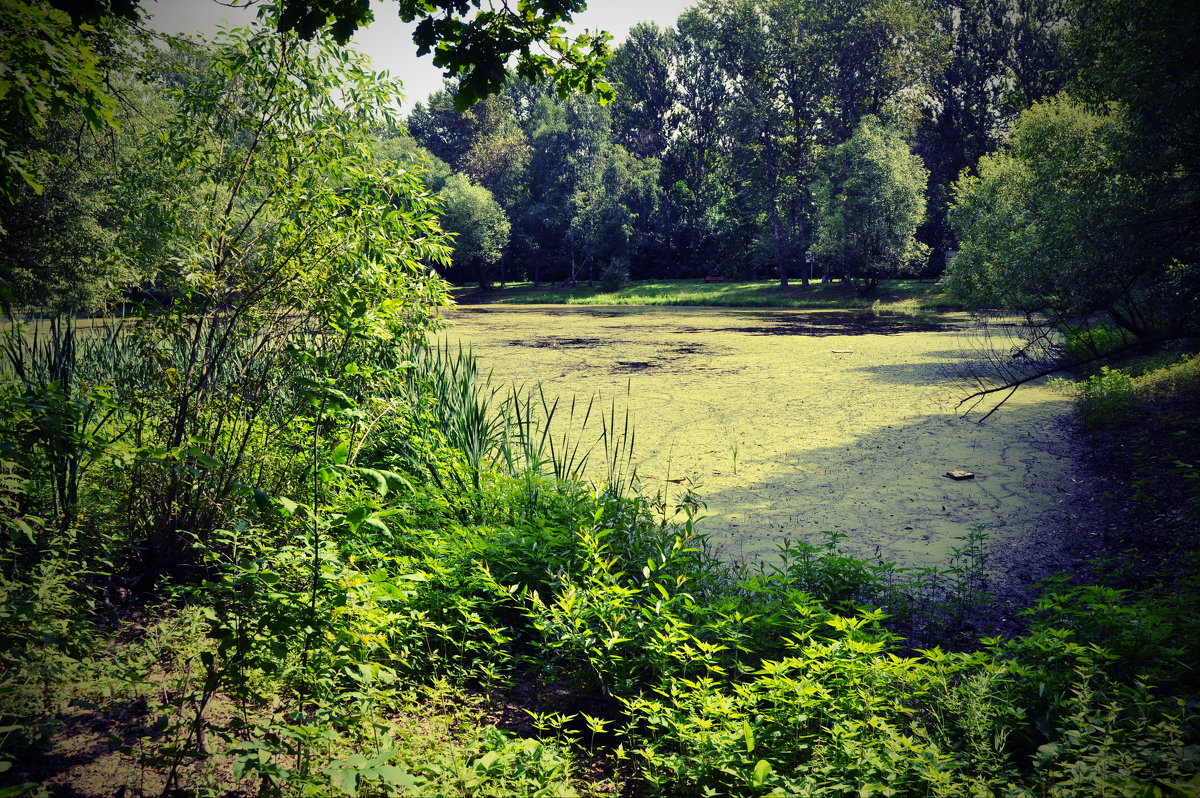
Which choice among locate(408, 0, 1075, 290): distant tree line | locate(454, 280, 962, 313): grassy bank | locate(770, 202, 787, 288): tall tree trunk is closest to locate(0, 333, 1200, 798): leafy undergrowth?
locate(454, 280, 962, 313): grassy bank

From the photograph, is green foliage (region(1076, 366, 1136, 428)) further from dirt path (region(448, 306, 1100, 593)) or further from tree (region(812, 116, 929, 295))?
tree (region(812, 116, 929, 295))

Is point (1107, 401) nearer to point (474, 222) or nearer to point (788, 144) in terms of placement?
point (788, 144)

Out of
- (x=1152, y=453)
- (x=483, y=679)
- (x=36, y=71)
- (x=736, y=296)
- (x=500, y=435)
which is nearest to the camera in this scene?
(x=36, y=71)

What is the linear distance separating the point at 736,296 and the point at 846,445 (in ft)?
67.7

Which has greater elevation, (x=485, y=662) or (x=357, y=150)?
(x=357, y=150)

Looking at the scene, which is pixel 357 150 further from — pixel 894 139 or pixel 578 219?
pixel 578 219

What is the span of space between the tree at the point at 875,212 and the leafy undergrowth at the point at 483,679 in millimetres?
22050

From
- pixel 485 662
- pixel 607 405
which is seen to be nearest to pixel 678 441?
pixel 607 405

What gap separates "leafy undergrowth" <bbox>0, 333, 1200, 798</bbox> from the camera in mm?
1608

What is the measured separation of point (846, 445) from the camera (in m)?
6.32

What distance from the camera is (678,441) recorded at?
6.34 m

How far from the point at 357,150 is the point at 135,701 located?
8.66 ft

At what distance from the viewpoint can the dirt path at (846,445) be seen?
4344 mm

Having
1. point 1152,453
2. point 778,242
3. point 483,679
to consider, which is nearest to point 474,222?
point 778,242
